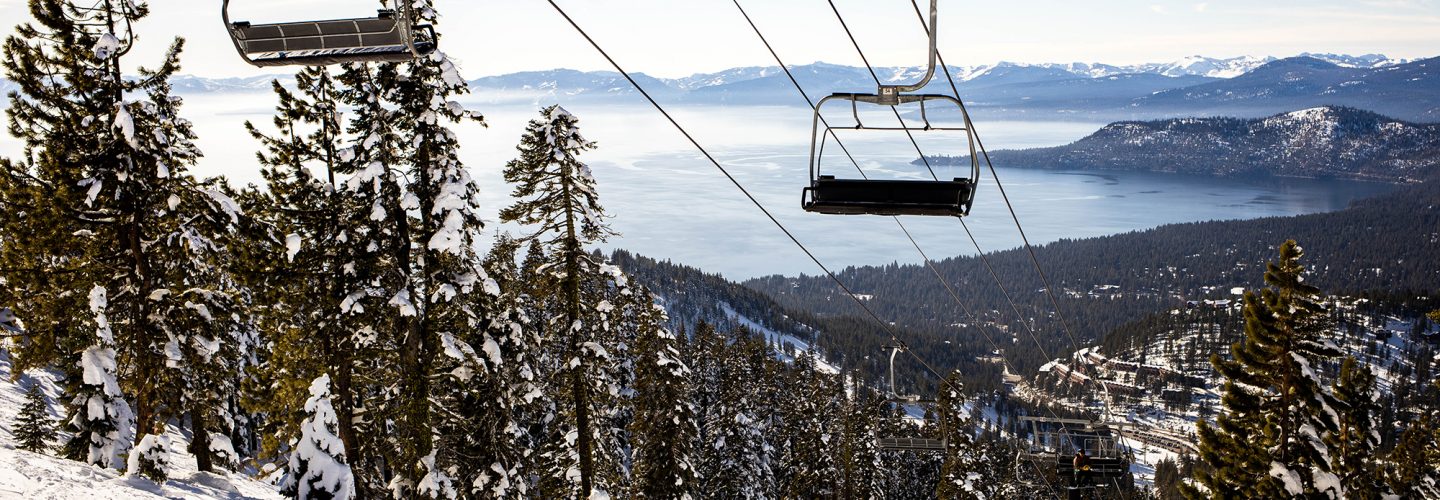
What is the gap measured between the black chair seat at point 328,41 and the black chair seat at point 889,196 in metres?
3.43

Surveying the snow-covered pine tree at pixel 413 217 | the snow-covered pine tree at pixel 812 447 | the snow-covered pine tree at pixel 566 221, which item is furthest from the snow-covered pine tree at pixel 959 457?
the snow-covered pine tree at pixel 413 217

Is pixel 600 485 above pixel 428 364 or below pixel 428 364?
below

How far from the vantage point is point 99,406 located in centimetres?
1548

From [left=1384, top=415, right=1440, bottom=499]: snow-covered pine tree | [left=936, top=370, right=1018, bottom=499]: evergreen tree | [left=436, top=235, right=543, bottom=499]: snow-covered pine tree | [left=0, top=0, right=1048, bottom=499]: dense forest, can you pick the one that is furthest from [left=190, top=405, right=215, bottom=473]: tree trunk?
[left=1384, top=415, right=1440, bottom=499]: snow-covered pine tree

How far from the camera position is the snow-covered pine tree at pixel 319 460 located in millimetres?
14102

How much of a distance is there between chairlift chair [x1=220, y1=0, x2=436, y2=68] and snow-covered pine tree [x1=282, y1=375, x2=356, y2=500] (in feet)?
34.1

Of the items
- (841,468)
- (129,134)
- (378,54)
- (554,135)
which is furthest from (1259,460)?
(841,468)

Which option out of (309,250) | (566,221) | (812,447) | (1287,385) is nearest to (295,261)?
(309,250)

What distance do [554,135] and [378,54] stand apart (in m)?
11.2

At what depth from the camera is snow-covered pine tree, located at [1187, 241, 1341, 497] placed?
53.4 ft

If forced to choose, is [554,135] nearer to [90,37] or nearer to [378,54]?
[90,37]

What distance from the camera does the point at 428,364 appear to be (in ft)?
47.1

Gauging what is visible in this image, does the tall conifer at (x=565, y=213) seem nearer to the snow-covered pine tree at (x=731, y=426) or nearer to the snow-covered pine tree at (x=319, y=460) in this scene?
the snow-covered pine tree at (x=319, y=460)

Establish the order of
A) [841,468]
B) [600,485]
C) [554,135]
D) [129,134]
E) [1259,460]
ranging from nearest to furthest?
[129,134] < [554,135] < [1259,460] < [600,485] < [841,468]
